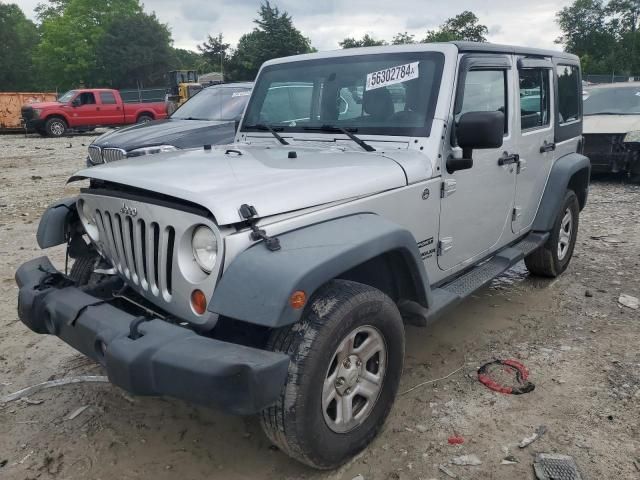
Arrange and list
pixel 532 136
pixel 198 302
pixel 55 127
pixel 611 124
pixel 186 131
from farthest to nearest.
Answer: pixel 55 127
pixel 611 124
pixel 186 131
pixel 532 136
pixel 198 302

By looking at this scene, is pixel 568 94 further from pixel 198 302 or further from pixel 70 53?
pixel 70 53

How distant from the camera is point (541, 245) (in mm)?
4645

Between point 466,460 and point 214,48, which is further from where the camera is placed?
point 214,48

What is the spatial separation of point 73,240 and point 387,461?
2150 millimetres

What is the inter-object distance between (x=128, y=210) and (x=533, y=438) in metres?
2.28

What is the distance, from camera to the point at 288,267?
2125 millimetres

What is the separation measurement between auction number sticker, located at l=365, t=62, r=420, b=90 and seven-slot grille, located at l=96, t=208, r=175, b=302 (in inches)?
64.8

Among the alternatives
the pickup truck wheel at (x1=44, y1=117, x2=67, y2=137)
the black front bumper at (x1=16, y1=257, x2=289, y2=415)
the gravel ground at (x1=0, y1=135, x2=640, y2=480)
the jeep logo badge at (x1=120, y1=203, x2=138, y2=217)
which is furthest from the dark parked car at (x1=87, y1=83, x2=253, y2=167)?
the pickup truck wheel at (x1=44, y1=117, x2=67, y2=137)

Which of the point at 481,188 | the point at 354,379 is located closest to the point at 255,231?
the point at 354,379

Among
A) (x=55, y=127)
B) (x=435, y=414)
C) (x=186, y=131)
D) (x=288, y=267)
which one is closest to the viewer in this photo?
(x=288, y=267)

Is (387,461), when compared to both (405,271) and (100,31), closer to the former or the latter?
(405,271)

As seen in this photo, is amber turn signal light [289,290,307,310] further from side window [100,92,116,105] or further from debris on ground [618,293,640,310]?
side window [100,92,116,105]

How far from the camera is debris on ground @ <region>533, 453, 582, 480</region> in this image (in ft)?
8.39

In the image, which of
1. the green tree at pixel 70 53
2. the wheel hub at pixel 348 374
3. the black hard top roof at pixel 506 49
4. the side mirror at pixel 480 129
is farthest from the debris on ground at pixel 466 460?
the green tree at pixel 70 53
